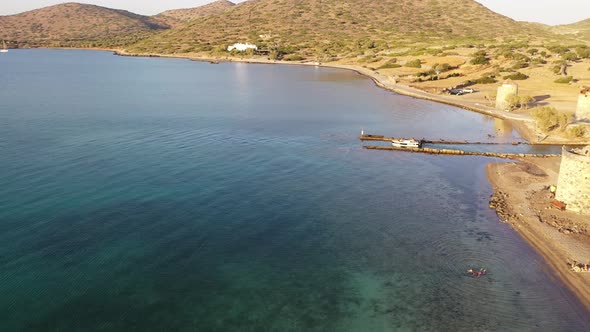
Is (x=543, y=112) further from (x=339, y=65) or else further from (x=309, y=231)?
(x=339, y=65)

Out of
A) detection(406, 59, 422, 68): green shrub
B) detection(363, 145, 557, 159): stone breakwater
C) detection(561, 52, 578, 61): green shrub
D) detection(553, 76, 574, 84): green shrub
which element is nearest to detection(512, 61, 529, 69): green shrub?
detection(561, 52, 578, 61): green shrub

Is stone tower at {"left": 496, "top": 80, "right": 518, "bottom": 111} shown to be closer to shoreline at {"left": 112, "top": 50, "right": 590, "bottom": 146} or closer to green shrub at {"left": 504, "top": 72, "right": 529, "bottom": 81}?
shoreline at {"left": 112, "top": 50, "right": 590, "bottom": 146}

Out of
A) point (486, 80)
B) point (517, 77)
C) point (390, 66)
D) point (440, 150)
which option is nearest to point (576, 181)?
point (440, 150)

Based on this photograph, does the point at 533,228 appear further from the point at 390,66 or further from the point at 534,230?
the point at 390,66

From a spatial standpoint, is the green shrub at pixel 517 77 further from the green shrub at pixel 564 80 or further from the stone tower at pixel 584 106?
the stone tower at pixel 584 106

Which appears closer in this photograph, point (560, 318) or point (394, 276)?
point (560, 318)

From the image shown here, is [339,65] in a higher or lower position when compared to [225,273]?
higher

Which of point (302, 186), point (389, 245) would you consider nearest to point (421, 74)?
point (302, 186)
